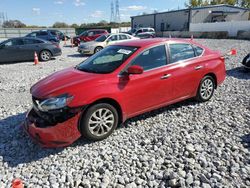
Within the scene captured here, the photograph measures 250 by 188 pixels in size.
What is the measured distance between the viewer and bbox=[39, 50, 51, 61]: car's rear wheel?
1290 cm

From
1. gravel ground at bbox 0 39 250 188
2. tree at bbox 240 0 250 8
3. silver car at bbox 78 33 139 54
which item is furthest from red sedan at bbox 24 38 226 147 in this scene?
tree at bbox 240 0 250 8

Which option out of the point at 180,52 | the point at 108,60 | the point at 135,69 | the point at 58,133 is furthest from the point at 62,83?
the point at 180,52

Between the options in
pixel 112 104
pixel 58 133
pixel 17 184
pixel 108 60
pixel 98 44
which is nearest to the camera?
pixel 17 184

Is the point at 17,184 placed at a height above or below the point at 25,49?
below

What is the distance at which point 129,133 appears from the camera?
13.5 feet

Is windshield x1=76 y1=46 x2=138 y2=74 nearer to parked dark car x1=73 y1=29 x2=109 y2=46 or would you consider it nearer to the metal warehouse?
parked dark car x1=73 y1=29 x2=109 y2=46

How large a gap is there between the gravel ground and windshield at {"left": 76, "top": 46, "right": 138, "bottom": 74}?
117cm

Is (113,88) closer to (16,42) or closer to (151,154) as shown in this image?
(151,154)

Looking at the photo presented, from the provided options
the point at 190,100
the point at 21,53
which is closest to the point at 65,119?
the point at 190,100

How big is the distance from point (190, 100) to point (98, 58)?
245 cm

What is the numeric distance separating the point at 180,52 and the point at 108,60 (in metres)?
1.55

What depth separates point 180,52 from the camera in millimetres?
4816

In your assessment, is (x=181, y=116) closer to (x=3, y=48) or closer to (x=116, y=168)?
(x=116, y=168)

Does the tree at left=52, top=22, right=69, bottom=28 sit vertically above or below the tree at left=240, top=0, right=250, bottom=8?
below
